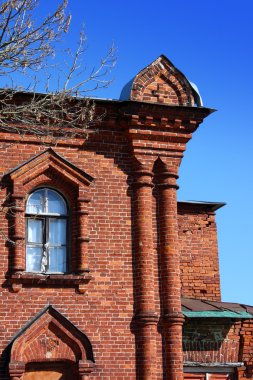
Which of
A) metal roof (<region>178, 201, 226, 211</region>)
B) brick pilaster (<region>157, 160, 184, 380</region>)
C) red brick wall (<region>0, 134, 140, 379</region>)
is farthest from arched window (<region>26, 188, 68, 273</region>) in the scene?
metal roof (<region>178, 201, 226, 211</region>)

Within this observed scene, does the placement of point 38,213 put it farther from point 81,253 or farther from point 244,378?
point 244,378

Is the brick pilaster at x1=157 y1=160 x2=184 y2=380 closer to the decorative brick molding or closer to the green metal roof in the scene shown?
the green metal roof

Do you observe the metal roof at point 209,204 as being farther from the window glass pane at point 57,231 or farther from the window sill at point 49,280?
the window sill at point 49,280

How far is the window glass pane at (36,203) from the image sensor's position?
13.2 meters

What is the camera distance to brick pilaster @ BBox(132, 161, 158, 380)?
12789mm

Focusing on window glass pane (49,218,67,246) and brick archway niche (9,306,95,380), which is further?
window glass pane (49,218,67,246)

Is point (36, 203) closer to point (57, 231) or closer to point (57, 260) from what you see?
point (57, 231)

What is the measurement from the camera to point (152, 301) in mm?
13078

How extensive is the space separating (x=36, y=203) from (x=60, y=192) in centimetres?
48

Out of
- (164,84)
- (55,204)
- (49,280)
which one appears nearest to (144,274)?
(49,280)

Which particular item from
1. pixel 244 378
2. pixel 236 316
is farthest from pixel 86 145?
pixel 244 378

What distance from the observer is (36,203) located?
43.4ft

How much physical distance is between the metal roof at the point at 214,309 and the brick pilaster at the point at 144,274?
1.07 metres

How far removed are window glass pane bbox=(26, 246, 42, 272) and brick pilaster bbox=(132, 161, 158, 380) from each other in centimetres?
164
